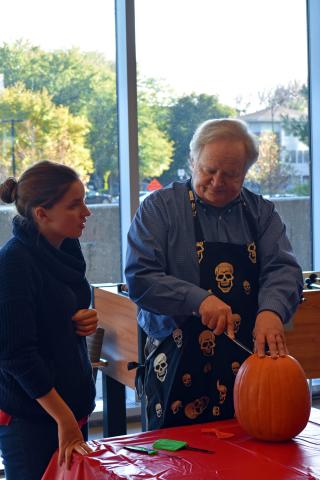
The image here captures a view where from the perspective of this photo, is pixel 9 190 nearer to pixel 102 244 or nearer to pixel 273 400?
pixel 273 400

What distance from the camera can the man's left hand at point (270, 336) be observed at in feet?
6.60

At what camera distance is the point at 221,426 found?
6.77 feet

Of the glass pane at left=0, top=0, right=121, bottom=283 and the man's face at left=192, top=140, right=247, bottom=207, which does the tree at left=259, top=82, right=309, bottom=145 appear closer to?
the glass pane at left=0, top=0, right=121, bottom=283

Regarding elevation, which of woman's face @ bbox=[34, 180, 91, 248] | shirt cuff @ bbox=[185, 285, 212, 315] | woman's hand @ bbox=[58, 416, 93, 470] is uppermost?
woman's face @ bbox=[34, 180, 91, 248]

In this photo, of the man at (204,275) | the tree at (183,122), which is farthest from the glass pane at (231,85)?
the man at (204,275)

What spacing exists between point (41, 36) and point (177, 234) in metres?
2.34

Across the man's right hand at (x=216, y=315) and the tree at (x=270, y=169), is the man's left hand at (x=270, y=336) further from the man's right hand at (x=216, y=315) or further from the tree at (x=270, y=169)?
the tree at (x=270, y=169)

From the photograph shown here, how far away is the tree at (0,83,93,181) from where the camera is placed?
421 cm

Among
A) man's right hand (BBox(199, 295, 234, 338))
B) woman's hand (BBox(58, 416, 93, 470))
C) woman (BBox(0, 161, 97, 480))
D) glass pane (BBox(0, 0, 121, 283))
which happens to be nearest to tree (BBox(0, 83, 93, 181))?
glass pane (BBox(0, 0, 121, 283))

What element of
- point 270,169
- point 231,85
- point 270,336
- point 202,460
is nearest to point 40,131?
point 231,85

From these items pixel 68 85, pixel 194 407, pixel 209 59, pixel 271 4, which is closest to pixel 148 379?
pixel 194 407

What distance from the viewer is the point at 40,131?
4.29 meters

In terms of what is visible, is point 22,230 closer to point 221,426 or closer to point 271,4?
point 221,426

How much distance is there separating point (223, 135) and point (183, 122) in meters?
2.44
